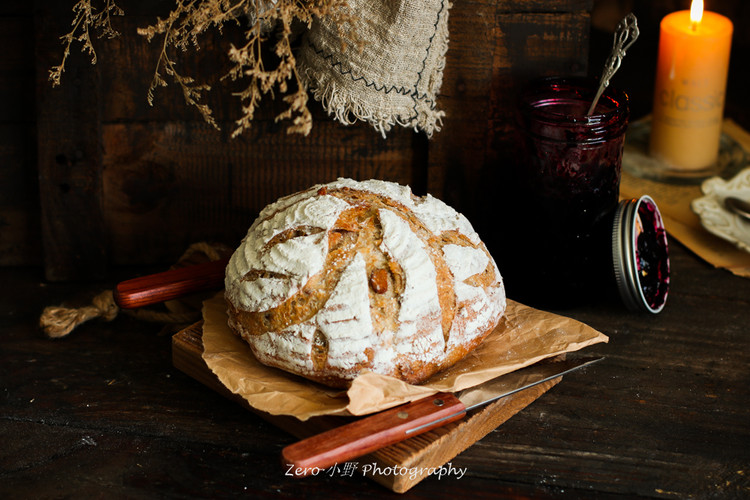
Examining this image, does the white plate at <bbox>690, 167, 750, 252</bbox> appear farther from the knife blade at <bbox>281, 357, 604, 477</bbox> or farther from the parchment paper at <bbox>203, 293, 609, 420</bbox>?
the knife blade at <bbox>281, 357, 604, 477</bbox>

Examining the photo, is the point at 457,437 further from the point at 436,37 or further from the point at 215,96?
the point at 215,96

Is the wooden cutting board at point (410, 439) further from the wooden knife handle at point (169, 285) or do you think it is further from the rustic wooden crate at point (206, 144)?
the rustic wooden crate at point (206, 144)

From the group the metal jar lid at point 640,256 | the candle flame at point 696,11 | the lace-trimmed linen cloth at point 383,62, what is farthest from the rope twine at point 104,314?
the candle flame at point 696,11

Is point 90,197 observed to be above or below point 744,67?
Answer: below

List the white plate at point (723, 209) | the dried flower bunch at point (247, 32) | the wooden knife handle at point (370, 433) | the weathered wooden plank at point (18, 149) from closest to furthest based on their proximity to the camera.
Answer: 1. the wooden knife handle at point (370, 433)
2. the dried flower bunch at point (247, 32)
3. the weathered wooden plank at point (18, 149)
4. the white plate at point (723, 209)

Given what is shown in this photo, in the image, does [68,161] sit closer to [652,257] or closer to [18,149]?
[18,149]

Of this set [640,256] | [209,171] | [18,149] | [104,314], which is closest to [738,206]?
[640,256]

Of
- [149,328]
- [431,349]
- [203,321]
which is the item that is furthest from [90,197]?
[431,349]
